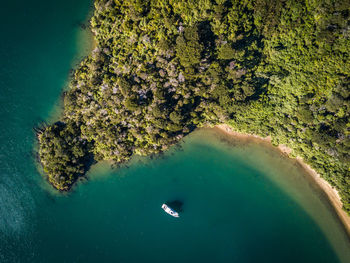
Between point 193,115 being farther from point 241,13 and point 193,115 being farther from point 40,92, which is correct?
point 40,92

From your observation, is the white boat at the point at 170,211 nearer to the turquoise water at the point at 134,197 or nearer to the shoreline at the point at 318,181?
the turquoise water at the point at 134,197

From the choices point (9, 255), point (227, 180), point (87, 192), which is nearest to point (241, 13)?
point (227, 180)

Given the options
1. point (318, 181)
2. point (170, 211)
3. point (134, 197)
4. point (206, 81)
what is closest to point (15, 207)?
point (134, 197)

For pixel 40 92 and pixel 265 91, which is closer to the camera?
pixel 265 91

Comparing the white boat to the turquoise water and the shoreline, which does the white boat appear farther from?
the shoreline

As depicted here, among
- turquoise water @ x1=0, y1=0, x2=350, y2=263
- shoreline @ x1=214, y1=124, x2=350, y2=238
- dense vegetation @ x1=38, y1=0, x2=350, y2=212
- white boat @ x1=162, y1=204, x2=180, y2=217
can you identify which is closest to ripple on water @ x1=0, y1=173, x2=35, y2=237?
turquoise water @ x1=0, y1=0, x2=350, y2=263
